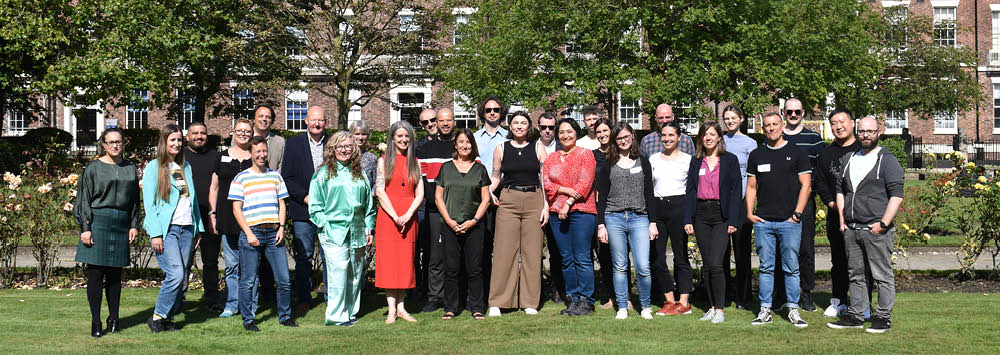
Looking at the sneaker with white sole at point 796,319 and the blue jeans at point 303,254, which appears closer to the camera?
the sneaker with white sole at point 796,319

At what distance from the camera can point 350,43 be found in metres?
30.6

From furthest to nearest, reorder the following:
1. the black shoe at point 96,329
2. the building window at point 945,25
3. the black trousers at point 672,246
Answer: the building window at point 945,25, the black trousers at point 672,246, the black shoe at point 96,329

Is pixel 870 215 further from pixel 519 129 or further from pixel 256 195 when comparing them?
pixel 256 195

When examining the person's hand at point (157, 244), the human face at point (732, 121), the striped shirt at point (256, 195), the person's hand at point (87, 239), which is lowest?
the person's hand at point (157, 244)

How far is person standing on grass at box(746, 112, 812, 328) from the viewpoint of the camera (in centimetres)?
777

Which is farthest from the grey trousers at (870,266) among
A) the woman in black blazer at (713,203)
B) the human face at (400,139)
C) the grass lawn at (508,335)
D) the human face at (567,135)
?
the human face at (400,139)

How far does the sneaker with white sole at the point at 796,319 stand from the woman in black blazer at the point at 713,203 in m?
0.58

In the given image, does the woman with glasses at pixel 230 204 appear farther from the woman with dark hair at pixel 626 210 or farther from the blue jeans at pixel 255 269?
the woman with dark hair at pixel 626 210

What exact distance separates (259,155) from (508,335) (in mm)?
2630

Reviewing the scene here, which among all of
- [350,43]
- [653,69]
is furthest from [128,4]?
[653,69]

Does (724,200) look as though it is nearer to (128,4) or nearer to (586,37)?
(586,37)

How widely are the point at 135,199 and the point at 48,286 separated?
4016 millimetres

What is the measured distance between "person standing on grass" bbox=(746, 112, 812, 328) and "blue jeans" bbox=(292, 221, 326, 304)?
408 centimetres

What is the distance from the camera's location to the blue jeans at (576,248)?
8.26 meters
